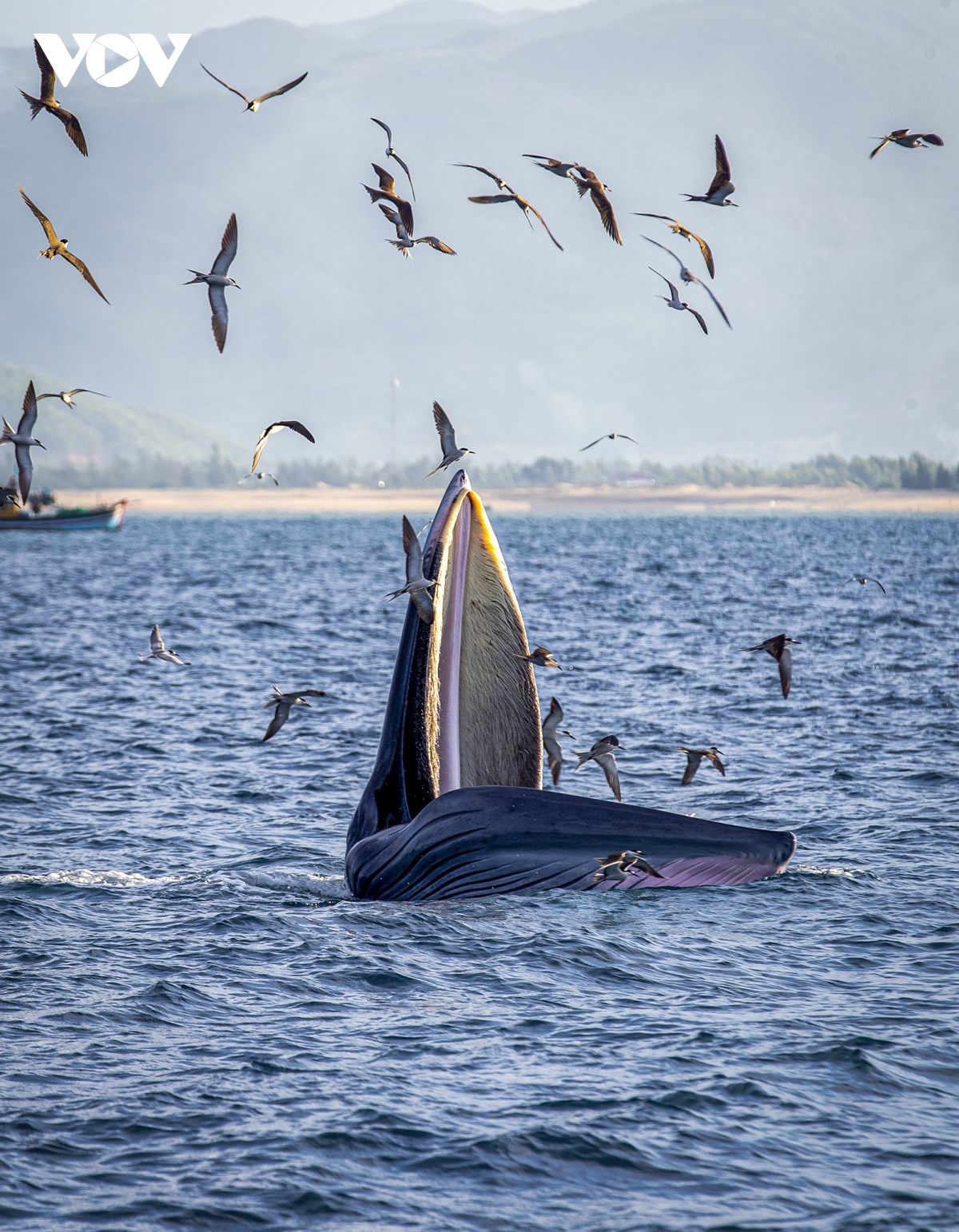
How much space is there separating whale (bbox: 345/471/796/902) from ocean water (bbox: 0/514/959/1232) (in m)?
0.78

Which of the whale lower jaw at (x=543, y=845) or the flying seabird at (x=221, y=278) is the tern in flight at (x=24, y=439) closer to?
the flying seabird at (x=221, y=278)

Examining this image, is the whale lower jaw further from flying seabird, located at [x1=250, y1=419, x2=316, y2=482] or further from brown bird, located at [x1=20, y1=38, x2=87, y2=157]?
brown bird, located at [x1=20, y1=38, x2=87, y2=157]

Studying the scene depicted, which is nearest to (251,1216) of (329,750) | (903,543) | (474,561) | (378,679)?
(474,561)

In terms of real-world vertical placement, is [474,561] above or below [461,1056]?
above

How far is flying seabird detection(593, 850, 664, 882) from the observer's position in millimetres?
10094

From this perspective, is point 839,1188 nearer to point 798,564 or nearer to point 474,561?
point 474,561

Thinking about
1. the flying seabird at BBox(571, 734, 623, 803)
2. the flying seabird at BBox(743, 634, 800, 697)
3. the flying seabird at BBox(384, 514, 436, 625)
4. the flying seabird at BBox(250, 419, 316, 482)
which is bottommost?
the flying seabird at BBox(571, 734, 623, 803)

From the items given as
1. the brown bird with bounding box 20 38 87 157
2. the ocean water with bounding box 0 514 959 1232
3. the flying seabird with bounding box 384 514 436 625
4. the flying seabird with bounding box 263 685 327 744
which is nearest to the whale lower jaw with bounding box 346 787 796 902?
the ocean water with bounding box 0 514 959 1232

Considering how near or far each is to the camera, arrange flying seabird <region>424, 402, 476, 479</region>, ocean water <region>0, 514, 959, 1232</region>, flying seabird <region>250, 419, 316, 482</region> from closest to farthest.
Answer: ocean water <region>0, 514, 959, 1232</region> → flying seabird <region>250, 419, 316, 482</region> → flying seabird <region>424, 402, 476, 479</region>

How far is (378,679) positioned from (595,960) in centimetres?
1946

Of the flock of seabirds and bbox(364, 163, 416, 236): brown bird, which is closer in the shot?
the flock of seabirds

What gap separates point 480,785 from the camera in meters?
10.5

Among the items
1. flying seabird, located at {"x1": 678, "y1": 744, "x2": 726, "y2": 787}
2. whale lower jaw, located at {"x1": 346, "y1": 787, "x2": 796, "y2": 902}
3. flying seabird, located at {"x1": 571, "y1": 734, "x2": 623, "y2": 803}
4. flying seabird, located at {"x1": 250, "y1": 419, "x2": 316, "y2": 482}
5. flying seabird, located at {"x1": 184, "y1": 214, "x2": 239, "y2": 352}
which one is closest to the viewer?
flying seabird, located at {"x1": 250, "y1": 419, "x2": 316, "y2": 482}

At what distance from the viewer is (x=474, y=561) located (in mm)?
10422
